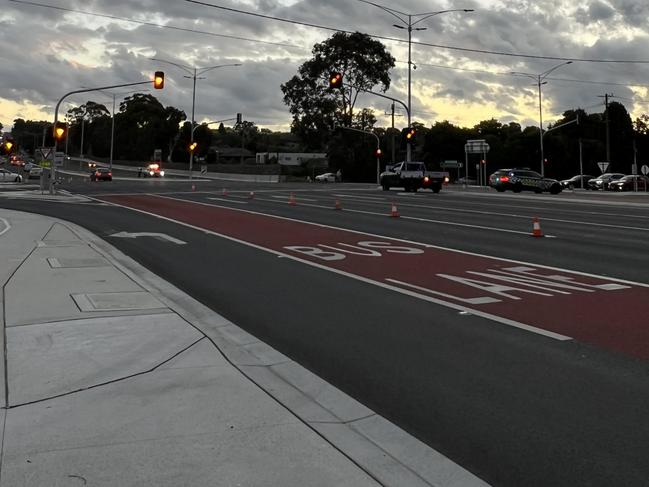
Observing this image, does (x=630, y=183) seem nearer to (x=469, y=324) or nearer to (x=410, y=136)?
(x=410, y=136)

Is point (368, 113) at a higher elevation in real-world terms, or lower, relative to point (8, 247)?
higher

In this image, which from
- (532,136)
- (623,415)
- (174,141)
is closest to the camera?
(623,415)

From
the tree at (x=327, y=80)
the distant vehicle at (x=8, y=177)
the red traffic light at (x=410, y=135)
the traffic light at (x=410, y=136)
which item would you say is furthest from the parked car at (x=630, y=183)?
the distant vehicle at (x=8, y=177)

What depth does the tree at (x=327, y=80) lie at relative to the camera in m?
77.4

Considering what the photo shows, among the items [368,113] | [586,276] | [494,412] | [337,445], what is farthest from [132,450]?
[368,113]

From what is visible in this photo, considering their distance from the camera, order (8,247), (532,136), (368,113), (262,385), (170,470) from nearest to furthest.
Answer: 1. (170,470)
2. (262,385)
3. (8,247)
4. (368,113)
5. (532,136)

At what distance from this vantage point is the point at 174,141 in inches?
5172

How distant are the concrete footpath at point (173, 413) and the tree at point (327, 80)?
2866 inches

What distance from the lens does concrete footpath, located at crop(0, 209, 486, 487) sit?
3578 millimetres

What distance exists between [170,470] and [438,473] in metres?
1.55

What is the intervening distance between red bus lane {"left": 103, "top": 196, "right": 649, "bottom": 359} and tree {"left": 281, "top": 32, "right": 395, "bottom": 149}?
63553mm

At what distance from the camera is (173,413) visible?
439cm

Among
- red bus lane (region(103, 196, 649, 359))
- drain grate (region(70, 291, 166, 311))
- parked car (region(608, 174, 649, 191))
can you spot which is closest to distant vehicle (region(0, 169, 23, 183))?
red bus lane (region(103, 196, 649, 359))

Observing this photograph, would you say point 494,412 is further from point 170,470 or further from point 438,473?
point 170,470
